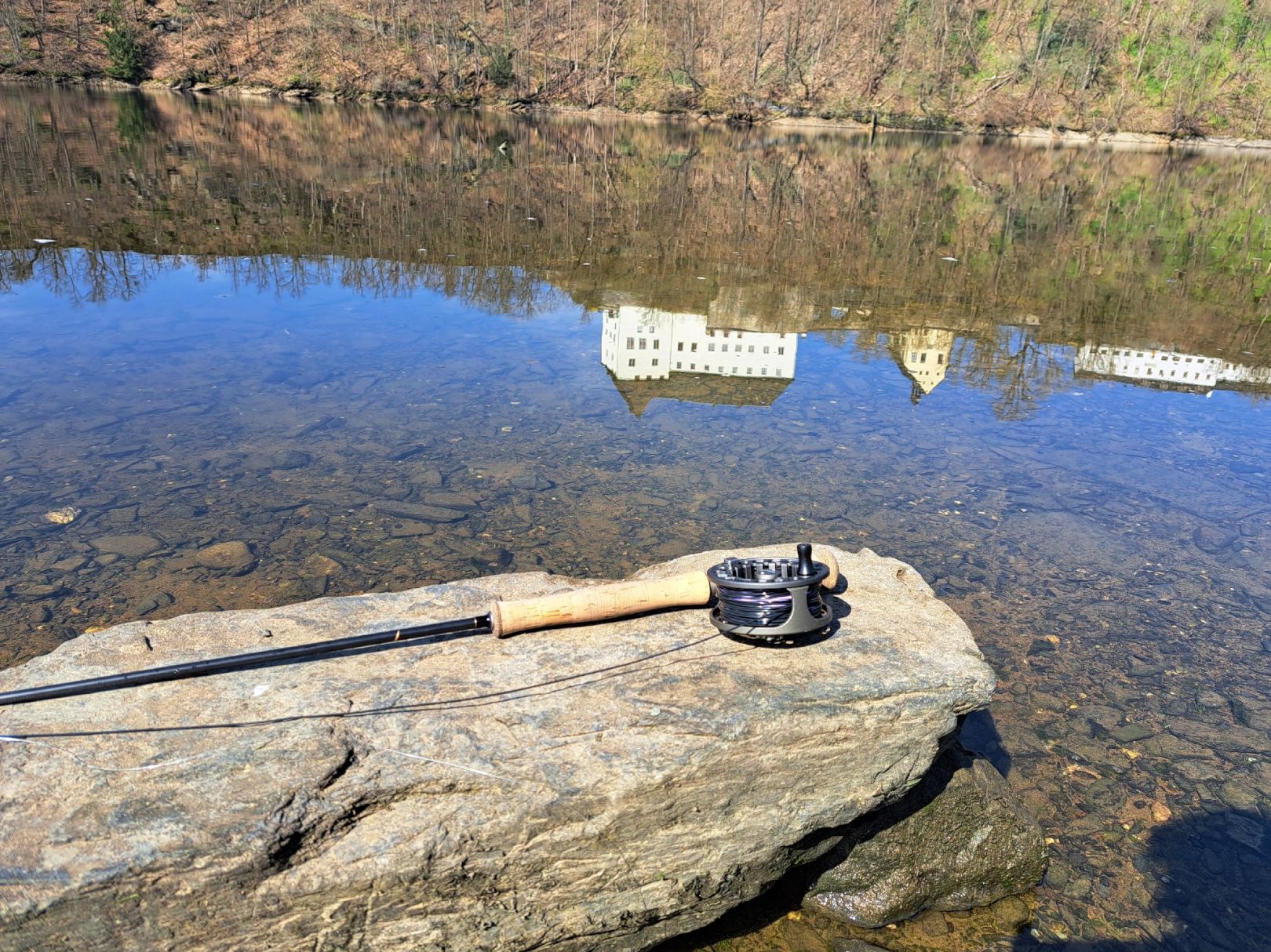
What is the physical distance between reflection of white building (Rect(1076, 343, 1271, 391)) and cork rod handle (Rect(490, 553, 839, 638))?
29.3 feet

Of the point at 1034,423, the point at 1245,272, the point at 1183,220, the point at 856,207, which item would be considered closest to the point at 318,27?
the point at 856,207

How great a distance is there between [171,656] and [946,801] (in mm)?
3503

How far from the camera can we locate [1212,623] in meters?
6.05

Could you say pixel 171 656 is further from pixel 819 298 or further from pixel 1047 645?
pixel 819 298

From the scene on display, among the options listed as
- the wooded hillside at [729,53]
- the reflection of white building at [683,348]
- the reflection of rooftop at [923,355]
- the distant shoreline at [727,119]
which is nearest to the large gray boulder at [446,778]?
the reflection of white building at [683,348]

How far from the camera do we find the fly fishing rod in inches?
136

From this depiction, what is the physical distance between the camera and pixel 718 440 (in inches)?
335

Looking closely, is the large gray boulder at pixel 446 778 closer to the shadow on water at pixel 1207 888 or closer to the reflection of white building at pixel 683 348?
the shadow on water at pixel 1207 888

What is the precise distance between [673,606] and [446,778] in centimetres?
137

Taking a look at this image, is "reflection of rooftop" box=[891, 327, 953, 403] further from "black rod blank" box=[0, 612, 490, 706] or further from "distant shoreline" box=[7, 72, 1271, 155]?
"distant shoreline" box=[7, 72, 1271, 155]

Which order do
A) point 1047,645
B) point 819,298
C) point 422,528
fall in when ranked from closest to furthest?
point 1047,645
point 422,528
point 819,298

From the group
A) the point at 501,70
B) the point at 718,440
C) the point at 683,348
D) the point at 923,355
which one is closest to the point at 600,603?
the point at 718,440

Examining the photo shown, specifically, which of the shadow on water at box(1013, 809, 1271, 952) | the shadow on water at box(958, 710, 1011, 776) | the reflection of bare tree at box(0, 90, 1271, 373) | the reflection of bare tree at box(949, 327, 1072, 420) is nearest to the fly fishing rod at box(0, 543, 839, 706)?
the shadow on water at box(958, 710, 1011, 776)

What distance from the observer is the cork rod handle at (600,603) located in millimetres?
3805
